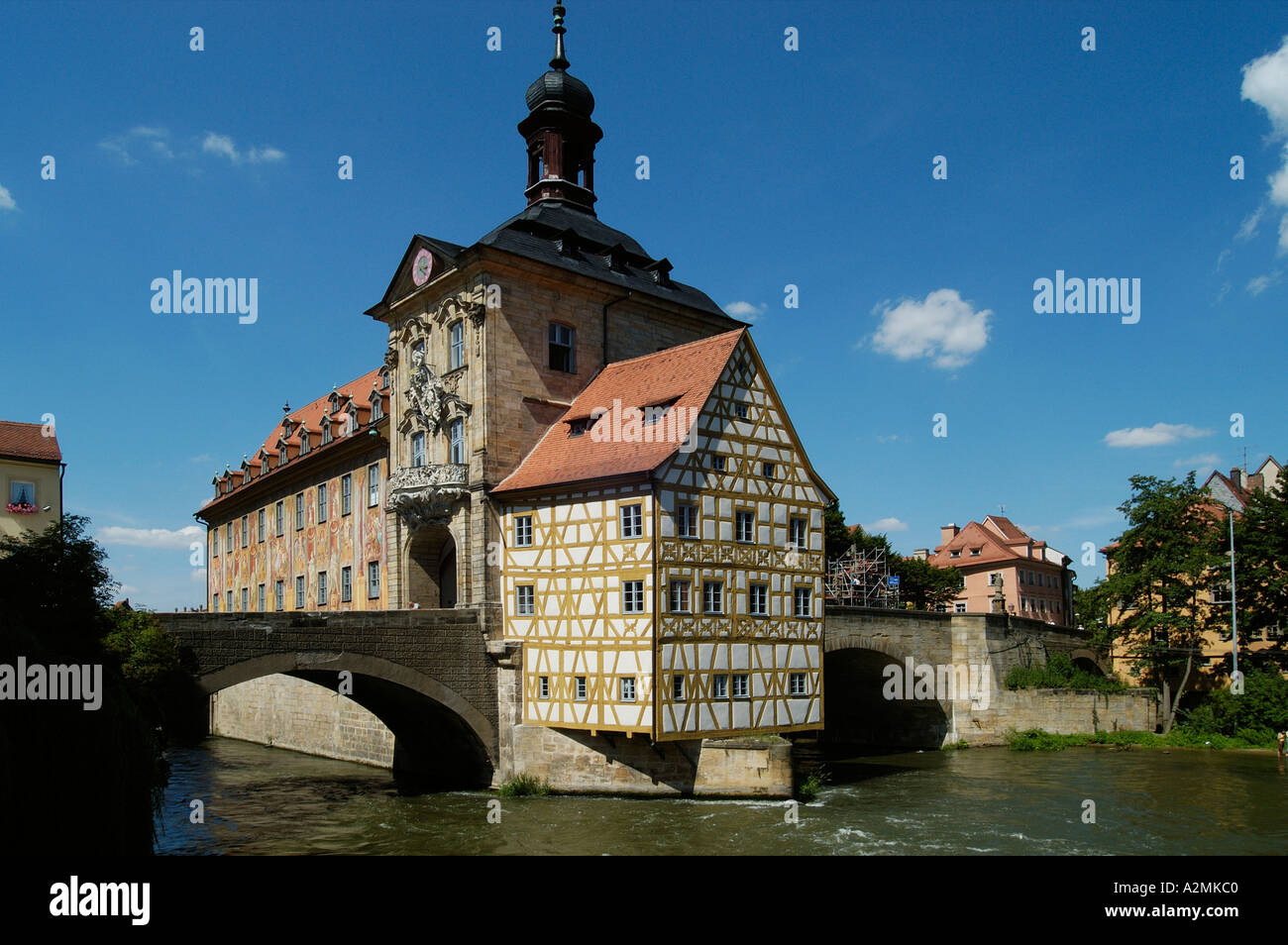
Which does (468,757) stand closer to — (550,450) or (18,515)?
(550,450)

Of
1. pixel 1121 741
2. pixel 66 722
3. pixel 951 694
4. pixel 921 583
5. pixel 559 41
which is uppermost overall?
pixel 559 41

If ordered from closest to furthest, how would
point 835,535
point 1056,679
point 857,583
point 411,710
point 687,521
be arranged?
1. point 687,521
2. point 411,710
3. point 1056,679
4. point 857,583
5. point 835,535

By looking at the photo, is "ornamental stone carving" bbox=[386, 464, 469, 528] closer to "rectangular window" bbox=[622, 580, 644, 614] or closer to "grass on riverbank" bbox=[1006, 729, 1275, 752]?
"rectangular window" bbox=[622, 580, 644, 614]

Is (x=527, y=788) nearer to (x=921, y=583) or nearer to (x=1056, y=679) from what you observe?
(x=1056, y=679)

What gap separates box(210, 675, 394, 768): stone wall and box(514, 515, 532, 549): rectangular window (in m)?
9.47

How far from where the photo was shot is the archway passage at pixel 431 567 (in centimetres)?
3042

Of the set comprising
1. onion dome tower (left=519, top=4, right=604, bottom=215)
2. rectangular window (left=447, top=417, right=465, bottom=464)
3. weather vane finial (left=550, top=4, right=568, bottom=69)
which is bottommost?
rectangular window (left=447, top=417, right=465, bottom=464)

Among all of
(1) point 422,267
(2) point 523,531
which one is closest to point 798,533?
(2) point 523,531

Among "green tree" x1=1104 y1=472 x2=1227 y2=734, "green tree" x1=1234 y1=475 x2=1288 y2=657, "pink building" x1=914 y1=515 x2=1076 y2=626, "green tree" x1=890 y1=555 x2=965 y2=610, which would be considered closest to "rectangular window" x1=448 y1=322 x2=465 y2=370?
"green tree" x1=1104 y1=472 x2=1227 y2=734

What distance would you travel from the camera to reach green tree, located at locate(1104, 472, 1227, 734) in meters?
40.4

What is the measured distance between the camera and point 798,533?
2739 cm

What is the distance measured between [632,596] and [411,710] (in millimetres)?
8430
